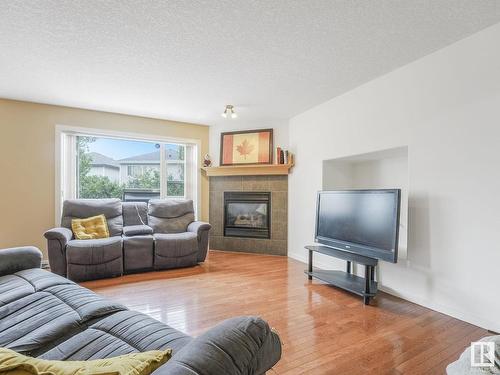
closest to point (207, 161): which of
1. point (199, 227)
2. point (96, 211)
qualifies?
point (199, 227)

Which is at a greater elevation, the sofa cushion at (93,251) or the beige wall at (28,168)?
the beige wall at (28,168)

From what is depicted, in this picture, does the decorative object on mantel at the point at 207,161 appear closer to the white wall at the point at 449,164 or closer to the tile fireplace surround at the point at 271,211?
the tile fireplace surround at the point at 271,211

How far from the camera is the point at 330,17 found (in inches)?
82.4

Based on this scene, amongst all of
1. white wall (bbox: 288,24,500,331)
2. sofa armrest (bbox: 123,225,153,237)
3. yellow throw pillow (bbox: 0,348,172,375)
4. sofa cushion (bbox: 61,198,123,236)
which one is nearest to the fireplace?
sofa armrest (bbox: 123,225,153,237)

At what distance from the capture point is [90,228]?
3.84m

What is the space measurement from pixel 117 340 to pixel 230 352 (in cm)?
67

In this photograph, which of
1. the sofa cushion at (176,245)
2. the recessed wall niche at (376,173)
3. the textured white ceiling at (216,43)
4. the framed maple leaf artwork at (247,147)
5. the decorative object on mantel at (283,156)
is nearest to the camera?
the textured white ceiling at (216,43)

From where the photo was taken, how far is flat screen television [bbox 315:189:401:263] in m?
2.64

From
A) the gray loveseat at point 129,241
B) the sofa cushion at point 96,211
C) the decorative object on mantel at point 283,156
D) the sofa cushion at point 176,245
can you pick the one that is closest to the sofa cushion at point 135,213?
the gray loveseat at point 129,241

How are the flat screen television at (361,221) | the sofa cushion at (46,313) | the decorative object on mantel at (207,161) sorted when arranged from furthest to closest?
1. the decorative object on mantel at (207,161)
2. the flat screen television at (361,221)
3. the sofa cushion at (46,313)

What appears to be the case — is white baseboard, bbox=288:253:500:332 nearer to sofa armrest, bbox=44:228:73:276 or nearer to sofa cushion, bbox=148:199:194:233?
sofa cushion, bbox=148:199:194:233

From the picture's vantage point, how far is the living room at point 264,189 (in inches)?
61.2

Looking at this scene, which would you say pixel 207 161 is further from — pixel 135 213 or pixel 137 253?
pixel 137 253

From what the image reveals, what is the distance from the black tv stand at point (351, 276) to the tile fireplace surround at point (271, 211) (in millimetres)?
1325
